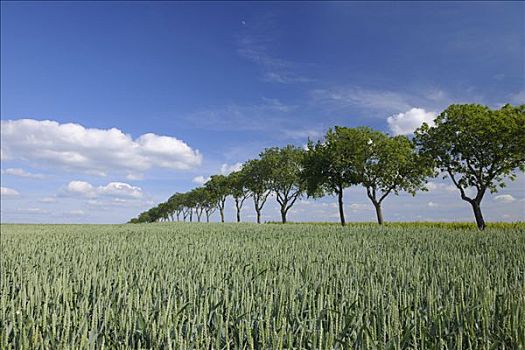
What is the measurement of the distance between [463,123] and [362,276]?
28081 millimetres

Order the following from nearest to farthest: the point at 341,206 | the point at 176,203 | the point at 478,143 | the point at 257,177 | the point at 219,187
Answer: the point at 478,143, the point at 341,206, the point at 257,177, the point at 219,187, the point at 176,203

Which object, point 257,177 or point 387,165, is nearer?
point 387,165

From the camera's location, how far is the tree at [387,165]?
119ft

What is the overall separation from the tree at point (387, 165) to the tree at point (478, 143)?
4.10 meters

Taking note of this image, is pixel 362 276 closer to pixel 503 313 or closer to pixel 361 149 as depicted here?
pixel 503 313

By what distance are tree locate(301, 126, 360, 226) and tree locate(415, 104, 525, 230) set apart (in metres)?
7.20

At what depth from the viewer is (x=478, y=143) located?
94.6ft

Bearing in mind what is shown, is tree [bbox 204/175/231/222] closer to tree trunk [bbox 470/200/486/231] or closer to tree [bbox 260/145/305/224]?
tree [bbox 260/145/305/224]

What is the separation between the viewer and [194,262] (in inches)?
297

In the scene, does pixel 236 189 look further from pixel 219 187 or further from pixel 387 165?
pixel 387 165

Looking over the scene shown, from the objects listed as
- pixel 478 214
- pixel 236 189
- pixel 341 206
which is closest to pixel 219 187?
pixel 236 189

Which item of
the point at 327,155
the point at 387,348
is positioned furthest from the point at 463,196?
the point at 387,348

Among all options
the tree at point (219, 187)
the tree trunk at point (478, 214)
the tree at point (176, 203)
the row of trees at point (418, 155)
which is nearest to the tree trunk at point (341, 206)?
the row of trees at point (418, 155)

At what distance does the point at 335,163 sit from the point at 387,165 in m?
5.17
